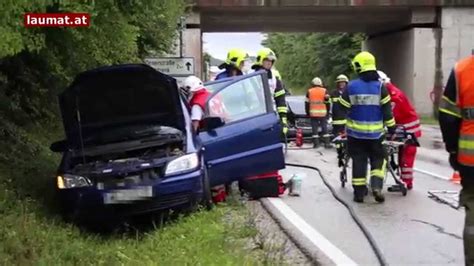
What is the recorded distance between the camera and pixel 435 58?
3238 cm

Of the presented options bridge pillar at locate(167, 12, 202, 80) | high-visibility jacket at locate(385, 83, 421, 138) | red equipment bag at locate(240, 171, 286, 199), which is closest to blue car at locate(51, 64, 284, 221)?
red equipment bag at locate(240, 171, 286, 199)

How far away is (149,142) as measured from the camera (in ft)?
25.8

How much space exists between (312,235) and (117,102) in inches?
116

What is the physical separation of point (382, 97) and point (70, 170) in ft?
12.9

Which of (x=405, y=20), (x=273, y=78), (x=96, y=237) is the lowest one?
(x=96, y=237)

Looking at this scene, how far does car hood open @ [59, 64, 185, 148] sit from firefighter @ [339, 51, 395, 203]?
7.36ft

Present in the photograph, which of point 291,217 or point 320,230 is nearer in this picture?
point 320,230

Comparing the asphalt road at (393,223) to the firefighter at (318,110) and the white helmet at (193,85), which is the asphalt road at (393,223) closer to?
the white helmet at (193,85)

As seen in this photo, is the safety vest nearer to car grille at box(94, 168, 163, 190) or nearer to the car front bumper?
the car front bumper

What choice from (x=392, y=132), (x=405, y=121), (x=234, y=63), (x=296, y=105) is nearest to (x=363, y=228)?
(x=392, y=132)

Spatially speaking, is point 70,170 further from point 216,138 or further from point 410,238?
point 410,238

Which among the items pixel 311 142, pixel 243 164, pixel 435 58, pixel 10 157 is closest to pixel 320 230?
pixel 243 164

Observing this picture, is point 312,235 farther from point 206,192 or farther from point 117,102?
point 117,102

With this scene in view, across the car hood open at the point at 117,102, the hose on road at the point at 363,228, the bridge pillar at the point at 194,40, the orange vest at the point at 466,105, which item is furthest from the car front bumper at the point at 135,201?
the bridge pillar at the point at 194,40
